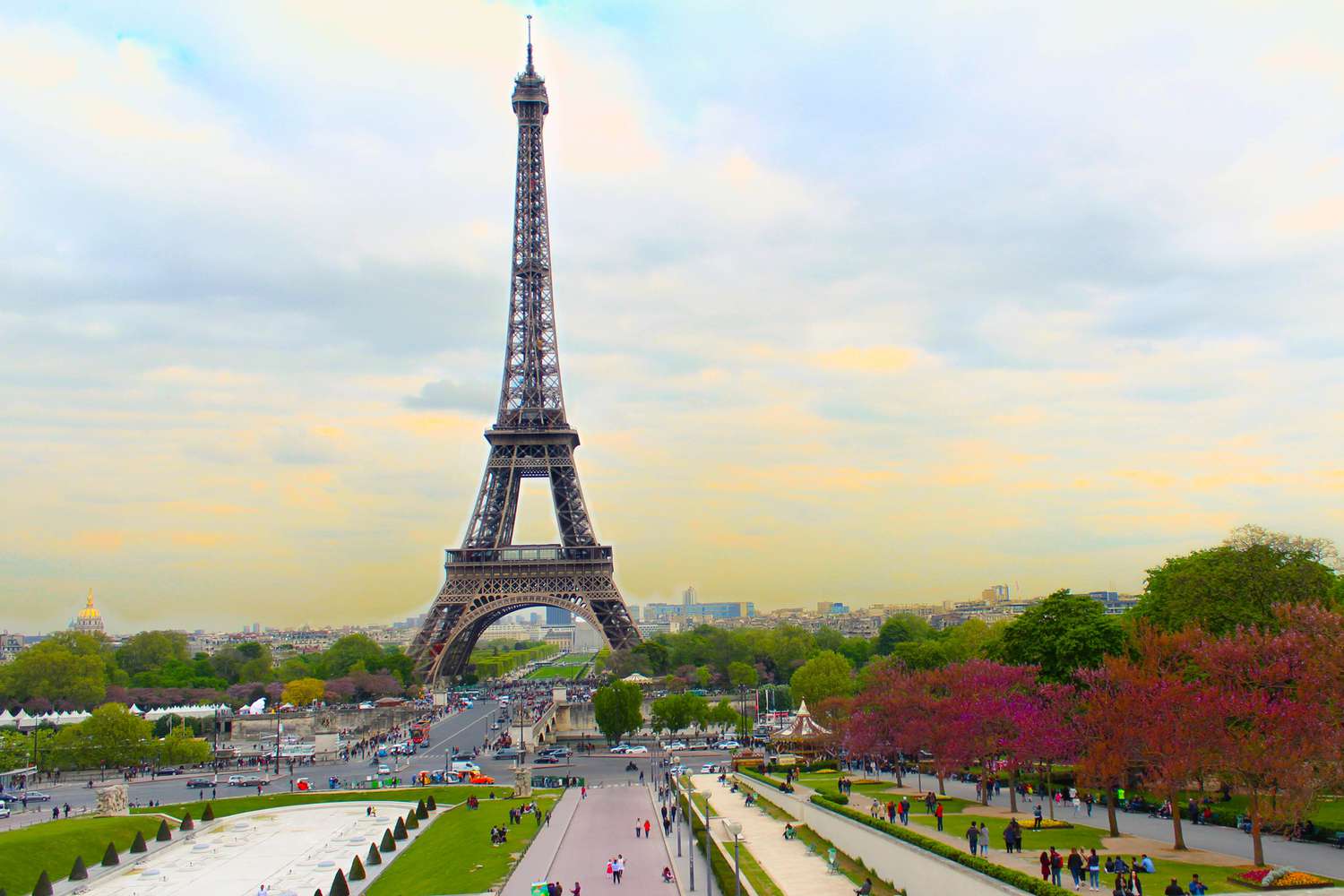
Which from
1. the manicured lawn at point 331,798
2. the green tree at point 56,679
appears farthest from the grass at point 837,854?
the green tree at point 56,679

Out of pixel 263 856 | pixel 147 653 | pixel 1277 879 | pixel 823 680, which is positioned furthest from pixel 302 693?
pixel 1277 879

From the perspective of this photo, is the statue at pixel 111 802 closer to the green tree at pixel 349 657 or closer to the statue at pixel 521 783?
the statue at pixel 521 783

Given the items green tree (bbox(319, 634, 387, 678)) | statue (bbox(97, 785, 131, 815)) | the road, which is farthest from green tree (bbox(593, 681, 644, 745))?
green tree (bbox(319, 634, 387, 678))

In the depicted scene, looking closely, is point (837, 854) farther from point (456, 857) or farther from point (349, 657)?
point (349, 657)

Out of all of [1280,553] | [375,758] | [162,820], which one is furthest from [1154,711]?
[375,758]

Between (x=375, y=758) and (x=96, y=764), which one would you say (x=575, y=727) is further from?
(x=96, y=764)

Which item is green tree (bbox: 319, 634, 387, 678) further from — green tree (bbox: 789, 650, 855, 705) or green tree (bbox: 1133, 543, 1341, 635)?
green tree (bbox: 1133, 543, 1341, 635)
